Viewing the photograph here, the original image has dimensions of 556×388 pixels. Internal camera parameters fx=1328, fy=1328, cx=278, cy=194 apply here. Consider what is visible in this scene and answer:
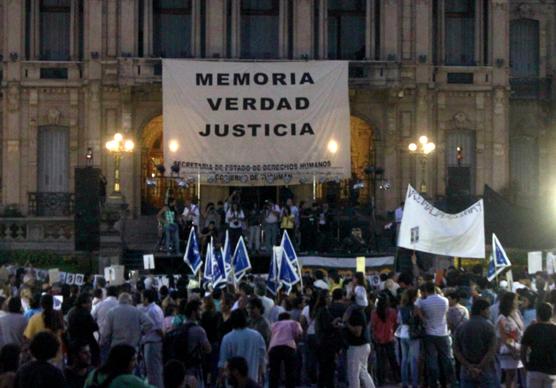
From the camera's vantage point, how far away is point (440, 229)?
25.7m

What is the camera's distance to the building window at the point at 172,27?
47094mm

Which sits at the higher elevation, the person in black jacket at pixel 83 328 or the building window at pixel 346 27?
the building window at pixel 346 27

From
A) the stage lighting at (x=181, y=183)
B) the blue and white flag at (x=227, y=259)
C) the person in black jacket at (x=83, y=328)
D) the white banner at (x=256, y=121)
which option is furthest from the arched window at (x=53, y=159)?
the person in black jacket at (x=83, y=328)

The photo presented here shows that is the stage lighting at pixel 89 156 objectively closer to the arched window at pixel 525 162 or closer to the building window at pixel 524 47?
the arched window at pixel 525 162

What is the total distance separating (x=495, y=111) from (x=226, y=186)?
1007cm

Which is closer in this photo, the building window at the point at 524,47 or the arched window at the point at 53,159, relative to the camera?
the arched window at the point at 53,159

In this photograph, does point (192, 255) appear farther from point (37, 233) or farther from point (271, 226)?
point (37, 233)

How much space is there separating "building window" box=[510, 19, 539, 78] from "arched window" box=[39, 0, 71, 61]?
1729 centimetres

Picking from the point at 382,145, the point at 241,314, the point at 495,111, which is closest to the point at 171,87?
the point at 382,145

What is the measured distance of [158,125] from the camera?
159ft

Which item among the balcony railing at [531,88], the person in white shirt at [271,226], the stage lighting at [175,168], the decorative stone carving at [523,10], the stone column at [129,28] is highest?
the decorative stone carving at [523,10]

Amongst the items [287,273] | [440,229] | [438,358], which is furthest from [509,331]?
[287,273]

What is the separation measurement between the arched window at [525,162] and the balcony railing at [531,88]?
1.61 m

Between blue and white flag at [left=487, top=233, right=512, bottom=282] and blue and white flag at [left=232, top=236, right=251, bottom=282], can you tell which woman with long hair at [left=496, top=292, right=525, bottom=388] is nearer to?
blue and white flag at [left=487, top=233, right=512, bottom=282]
